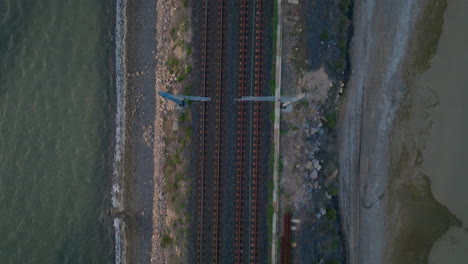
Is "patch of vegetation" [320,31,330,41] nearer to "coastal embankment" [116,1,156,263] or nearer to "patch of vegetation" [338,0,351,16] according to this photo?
"patch of vegetation" [338,0,351,16]

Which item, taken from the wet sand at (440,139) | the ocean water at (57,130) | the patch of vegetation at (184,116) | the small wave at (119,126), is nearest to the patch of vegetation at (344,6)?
the wet sand at (440,139)

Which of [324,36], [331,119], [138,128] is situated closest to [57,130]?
[138,128]

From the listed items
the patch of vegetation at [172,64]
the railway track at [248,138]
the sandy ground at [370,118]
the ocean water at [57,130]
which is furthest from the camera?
the ocean water at [57,130]

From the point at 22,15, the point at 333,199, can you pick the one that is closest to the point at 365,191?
the point at 333,199

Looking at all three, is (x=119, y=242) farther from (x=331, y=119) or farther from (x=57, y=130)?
(x=331, y=119)

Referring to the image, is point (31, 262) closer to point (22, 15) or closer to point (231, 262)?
point (231, 262)

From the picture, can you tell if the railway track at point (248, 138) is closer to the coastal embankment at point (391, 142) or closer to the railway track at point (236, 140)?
the railway track at point (236, 140)
